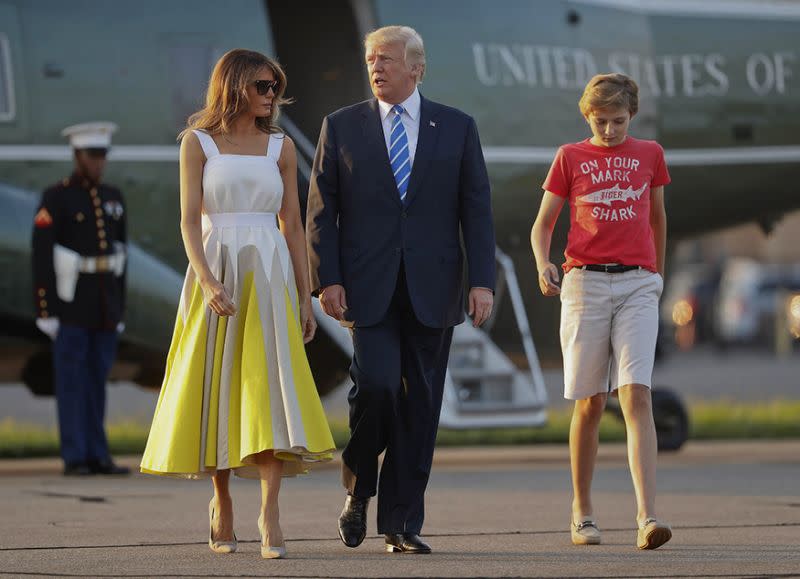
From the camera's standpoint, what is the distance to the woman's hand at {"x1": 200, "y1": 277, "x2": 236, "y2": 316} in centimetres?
573

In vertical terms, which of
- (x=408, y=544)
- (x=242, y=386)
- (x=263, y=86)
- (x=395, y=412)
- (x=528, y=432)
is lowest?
(x=528, y=432)

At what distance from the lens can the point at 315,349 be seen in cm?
1009

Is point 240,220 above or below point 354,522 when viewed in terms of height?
above

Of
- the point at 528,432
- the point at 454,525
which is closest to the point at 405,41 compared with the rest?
the point at 454,525

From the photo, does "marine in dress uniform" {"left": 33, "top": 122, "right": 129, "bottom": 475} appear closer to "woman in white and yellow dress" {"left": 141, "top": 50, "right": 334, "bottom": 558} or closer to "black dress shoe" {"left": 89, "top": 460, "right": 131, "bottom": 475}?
"black dress shoe" {"left": 89, "top": 460, "right": 131, "bottom": 475}

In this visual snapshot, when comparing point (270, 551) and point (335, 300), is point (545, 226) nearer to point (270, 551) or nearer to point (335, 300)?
point (335, 300)

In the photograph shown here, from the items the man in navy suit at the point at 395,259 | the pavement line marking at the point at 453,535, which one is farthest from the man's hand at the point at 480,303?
the pavement line marking at the point at 453,535

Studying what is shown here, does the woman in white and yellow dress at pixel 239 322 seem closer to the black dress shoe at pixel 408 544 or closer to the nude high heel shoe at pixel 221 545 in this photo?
the nude high heel shoe at pixel 221 545

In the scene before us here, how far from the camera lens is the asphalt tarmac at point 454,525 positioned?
5.61m

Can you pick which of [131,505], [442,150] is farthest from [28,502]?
[442,150]

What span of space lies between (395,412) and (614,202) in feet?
3.78

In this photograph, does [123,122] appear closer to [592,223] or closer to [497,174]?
[497,174]

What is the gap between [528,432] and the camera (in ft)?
42.4

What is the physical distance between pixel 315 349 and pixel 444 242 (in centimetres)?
414
